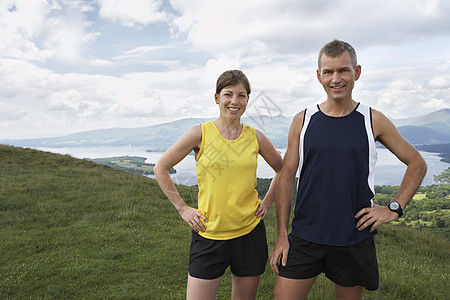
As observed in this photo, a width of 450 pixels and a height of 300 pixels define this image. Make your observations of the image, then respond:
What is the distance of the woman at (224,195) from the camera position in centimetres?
268

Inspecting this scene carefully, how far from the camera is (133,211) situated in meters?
9.42

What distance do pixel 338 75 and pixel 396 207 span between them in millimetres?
1207

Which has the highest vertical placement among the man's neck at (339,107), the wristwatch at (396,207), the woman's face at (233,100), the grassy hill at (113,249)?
the woman's face at (233,100)

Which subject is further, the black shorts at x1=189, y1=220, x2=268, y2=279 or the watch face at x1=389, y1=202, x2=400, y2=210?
the black shorts at x1=189, y1=220, x2=268, y2=279

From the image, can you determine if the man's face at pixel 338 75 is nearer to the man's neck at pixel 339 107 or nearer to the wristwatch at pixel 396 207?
the man's neck at pixel 339 107

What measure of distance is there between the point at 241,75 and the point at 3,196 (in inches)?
424

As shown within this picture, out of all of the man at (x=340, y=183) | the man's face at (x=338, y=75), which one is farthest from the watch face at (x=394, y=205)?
the man's face at (x=338, y=75)

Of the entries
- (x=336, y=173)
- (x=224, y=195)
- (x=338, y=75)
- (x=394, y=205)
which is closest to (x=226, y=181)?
(x=224, y=195)

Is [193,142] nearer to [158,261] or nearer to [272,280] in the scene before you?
[272,280]

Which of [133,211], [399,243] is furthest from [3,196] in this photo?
[399,243]

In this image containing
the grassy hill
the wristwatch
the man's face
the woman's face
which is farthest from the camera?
the grassy hill

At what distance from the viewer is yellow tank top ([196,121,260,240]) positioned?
2662mm

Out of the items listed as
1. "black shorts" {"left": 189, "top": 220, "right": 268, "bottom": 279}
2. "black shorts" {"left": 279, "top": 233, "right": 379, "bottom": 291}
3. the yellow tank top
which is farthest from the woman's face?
"black shorts" {"left": 279, "top": 233, "right": 379, "bottom": 291}

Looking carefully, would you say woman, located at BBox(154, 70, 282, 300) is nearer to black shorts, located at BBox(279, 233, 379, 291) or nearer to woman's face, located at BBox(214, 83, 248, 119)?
woman's face, located at BBox(214, 83, 248, 119)
